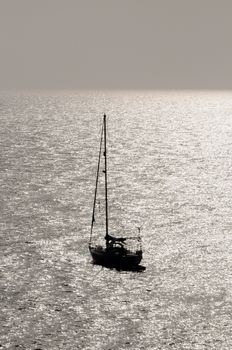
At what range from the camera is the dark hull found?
76.3 metres

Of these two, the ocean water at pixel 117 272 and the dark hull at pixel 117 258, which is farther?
the dark hull at pixel 117 258

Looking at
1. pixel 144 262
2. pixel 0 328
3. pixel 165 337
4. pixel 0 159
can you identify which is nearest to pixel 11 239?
pixel 144 262

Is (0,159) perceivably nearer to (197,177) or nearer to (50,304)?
(197,177)

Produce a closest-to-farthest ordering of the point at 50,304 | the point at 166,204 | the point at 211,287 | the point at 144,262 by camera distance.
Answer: the point at 50,304 → the point at 211,287 → the point at 144,262 → the point at 166,204

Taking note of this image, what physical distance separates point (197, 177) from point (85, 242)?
235 feet

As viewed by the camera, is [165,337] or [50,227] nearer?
[165,337]

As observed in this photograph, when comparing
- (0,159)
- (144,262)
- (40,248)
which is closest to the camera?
(144,262)

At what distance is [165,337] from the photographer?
189 feet

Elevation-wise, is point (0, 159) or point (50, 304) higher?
point (0, 159)

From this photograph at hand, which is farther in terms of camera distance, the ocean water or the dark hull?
the dark hull

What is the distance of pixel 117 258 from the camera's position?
76688 mm

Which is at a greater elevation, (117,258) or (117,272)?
(117,258)

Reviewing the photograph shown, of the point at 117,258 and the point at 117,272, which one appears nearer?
the point at 117,272

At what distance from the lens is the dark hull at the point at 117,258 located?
76.3 metres
